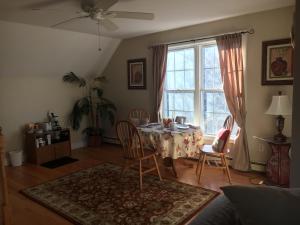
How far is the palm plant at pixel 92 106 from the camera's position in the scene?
17.0ft

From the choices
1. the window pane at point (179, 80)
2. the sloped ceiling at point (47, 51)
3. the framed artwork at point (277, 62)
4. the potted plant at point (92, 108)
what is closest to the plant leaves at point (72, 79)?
the potted plant at point (92, 108)

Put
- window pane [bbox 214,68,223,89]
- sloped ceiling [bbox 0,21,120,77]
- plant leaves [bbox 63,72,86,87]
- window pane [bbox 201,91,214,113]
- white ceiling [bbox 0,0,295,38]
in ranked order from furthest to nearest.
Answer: plant leaves [bbox 63,72,86,87], window pane [bbox 201,91,214,113], window pane [bbox 214,68,223,89], sloped ceiling [bbox 0,21,120,77], white ceiling [bbox 0,0,295,38]

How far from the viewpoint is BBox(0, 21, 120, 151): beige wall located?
3.92 meters

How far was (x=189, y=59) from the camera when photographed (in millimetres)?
4238

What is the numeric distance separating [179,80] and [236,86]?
114cm

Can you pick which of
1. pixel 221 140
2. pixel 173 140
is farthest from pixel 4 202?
pixel 221 140

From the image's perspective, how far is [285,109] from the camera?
3.07 metres

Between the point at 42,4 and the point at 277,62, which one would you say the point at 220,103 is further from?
the point at 42,4

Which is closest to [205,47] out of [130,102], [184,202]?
[130,102]

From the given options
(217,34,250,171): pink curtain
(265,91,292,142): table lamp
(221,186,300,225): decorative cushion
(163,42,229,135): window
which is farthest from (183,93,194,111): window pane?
(221,186,300,225): decorative cushion

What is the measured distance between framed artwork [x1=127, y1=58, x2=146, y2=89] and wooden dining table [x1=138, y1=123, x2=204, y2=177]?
160 cm

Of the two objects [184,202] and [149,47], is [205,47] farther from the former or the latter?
[184,202]

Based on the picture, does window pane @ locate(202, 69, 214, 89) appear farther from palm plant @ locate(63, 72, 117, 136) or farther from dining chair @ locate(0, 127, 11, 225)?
dining chair @ locate(0, 127, 11, 225)

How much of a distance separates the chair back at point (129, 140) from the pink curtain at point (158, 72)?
4.58 ft
